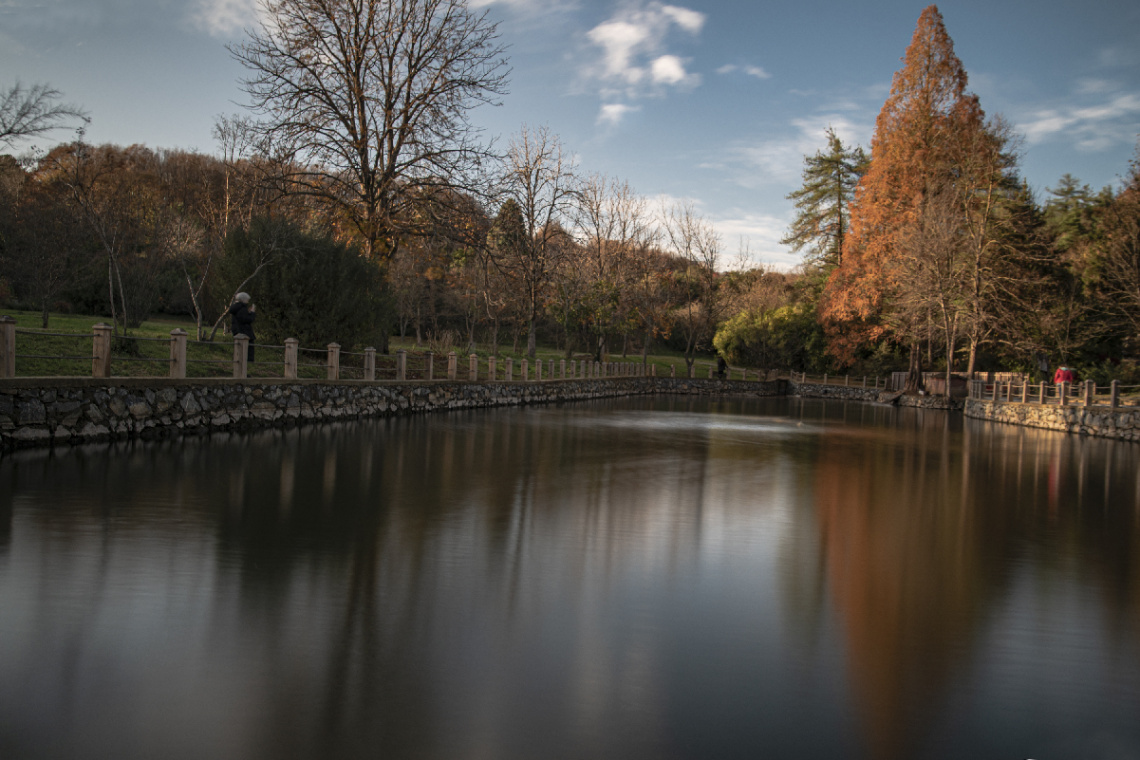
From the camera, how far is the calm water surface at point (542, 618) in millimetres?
3463

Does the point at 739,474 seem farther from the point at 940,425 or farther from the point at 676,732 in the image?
the point at 940,425

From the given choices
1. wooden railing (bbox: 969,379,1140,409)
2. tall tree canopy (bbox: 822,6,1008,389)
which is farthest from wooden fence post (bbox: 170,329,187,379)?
tall tree canopy (bbox: 822,6,1008,389)

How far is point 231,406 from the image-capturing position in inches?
614

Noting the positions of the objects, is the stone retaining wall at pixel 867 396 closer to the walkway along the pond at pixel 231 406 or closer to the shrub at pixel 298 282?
the walkway along the pond at pixel 231 406

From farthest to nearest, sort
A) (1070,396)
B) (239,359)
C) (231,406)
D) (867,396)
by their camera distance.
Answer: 1. (867,396)
2. (1070,396)
3. (239,359)
4. (231,406)

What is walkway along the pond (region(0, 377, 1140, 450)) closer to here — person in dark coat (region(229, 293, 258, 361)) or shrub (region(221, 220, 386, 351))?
person in dark coat (region(229, 293, 258, 361))

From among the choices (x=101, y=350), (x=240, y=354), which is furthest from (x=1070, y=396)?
(x=101, y=350)

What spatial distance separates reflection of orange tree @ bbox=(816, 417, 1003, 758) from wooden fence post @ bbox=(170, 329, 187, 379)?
10.6 m

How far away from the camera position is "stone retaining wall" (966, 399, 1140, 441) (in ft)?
81.5

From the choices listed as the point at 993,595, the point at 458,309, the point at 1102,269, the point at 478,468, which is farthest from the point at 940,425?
the point at 458,309

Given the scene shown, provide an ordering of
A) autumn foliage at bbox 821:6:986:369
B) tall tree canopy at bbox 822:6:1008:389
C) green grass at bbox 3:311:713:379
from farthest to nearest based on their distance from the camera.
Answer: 1. autumn foliage at bbox 821:6:986:369
2. tall tree canopy at bbox 822:6:1008:389
3. green grass at bbox 3:311:713:379

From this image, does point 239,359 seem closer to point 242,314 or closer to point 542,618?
point 242,314

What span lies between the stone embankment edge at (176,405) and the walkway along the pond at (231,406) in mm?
15

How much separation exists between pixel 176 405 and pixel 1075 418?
2671cm
